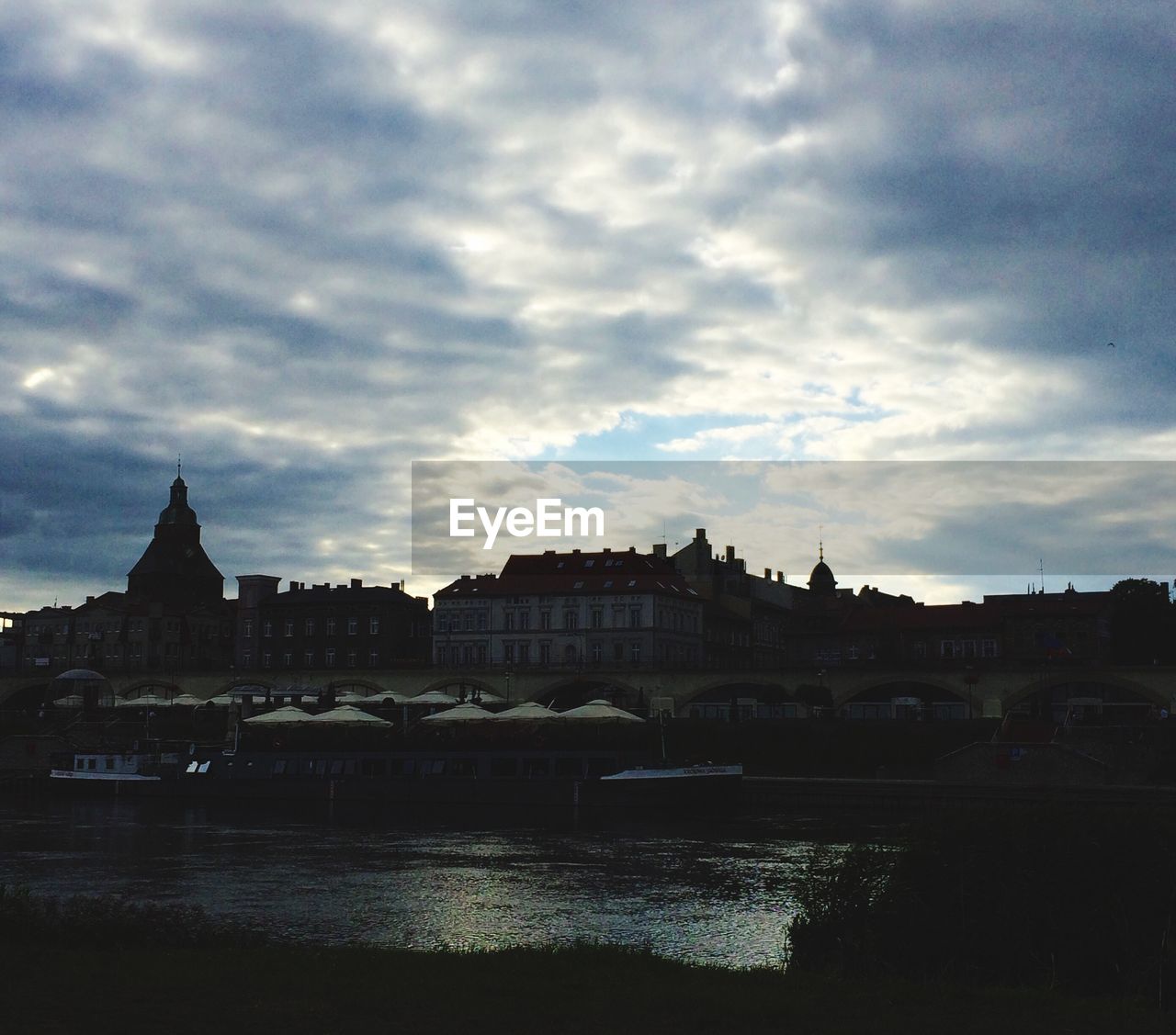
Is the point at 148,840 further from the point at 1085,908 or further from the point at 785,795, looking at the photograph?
the point at 1085,908

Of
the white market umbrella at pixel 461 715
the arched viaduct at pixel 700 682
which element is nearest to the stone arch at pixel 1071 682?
the arched viaduct at pixel 700 682

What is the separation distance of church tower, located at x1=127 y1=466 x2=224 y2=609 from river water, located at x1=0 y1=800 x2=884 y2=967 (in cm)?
10705

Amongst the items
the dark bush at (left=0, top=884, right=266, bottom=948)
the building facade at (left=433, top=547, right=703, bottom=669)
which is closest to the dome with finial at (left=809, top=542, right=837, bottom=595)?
the building facade at (left=433, top=547, right=703, bottom=669)

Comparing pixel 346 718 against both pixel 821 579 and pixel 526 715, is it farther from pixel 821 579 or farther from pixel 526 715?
pixel 821 579

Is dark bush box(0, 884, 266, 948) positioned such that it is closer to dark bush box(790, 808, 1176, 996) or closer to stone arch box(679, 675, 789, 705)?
dark bush box(790, 808, 1176, 996)

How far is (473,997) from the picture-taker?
14531 millimetres

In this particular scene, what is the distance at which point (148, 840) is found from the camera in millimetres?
48375

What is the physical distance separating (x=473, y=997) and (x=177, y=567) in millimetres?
160916

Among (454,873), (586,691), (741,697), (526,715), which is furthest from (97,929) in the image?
(586,691)

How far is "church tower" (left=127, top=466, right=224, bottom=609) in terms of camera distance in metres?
163

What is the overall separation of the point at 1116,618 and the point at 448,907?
95698 mm

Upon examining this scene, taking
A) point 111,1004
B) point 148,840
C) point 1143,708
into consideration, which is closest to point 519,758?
point 148,840

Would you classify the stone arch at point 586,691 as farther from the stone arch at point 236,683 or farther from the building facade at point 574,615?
the stone arch at point 236,683

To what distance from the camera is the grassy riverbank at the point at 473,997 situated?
13094mm
